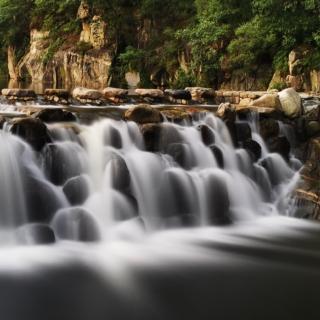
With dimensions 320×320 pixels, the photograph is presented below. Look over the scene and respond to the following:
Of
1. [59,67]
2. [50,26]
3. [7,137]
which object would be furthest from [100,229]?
[50,26]

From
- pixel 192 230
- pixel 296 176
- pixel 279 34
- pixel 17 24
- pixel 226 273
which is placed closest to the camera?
pixel 226 273


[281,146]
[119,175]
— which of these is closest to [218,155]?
[281,146]

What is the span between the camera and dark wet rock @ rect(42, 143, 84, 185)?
32.1ft

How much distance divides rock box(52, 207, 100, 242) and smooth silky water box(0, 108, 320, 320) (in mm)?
18

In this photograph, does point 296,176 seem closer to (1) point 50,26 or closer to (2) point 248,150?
(2) point 248,150

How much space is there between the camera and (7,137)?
31.6ft

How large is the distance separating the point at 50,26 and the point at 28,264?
3211 centimetres

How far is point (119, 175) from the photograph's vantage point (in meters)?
10.0

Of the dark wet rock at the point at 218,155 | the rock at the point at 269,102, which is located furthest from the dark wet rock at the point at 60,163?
the rock at the point at 269,102

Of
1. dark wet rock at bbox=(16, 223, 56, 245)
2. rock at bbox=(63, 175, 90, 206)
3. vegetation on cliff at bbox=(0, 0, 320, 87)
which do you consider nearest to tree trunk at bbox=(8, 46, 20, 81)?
vegetation on cliff at bbox=(0, 0, 320, 87)

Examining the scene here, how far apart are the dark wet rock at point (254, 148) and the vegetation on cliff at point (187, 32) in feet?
32.2

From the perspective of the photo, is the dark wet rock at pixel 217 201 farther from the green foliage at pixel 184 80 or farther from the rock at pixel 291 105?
the green foliage at pixel 184 80

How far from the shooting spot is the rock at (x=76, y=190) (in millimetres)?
9539

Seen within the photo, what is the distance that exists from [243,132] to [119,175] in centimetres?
406
